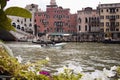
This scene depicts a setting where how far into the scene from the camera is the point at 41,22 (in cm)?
5519

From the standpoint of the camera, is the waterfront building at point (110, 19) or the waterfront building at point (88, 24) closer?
the waterfront building at point (110, 19)

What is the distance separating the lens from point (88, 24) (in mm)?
52156

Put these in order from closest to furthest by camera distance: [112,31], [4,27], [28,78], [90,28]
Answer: [28,78], [4,27], [112,31], [90,28]

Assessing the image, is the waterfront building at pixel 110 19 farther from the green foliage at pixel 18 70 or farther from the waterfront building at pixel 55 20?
the green foliage at pixel 18 70

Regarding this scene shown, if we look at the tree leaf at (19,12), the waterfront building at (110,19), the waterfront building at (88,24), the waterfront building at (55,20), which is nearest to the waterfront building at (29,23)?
the waterfront building at (55,20)

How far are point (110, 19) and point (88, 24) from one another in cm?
440

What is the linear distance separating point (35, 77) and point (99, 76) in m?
0.18

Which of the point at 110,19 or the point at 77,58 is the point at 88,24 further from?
the point at 77,58

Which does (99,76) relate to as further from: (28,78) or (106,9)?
(106,9)

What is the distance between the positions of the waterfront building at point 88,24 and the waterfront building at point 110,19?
1.81m

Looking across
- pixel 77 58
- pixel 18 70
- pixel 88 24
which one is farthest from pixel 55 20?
pixel 18 70

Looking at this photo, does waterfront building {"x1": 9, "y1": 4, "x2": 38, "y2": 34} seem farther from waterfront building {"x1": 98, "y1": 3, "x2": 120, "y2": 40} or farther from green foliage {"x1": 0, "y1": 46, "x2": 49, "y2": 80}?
green foliage {"x1": 0, "y1": 46, "x2": 49, "y2": 80}

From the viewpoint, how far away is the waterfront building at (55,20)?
179ft

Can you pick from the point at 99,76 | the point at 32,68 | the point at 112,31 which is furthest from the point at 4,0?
the point at 112,31
